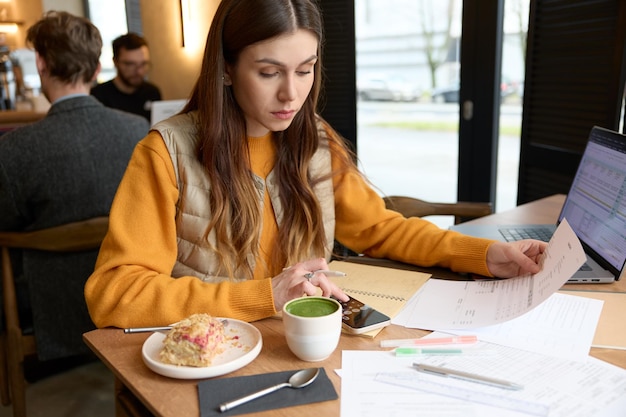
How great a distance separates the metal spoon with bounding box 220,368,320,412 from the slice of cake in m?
0.10

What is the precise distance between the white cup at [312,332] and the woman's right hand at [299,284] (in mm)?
95

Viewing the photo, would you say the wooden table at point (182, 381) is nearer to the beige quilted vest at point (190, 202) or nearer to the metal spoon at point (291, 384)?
the metal spoon at point (291, 384)

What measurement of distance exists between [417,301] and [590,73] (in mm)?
1760

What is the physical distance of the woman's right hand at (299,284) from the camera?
0.97 metres

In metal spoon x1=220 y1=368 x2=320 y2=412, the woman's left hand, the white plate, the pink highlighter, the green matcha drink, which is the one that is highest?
the green matcha drink

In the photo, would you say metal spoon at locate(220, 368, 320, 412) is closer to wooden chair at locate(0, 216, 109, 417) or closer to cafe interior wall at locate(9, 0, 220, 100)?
wooden chair at locate(0, 216, 109, 417)

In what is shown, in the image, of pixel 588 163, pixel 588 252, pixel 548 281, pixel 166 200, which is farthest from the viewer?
pixel 588 163

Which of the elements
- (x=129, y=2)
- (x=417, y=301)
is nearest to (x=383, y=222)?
(x=417, y=301)

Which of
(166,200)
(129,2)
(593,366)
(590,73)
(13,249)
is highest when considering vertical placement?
(129,2)

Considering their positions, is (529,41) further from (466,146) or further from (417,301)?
(417,301)

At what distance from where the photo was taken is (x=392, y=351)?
0.88 m

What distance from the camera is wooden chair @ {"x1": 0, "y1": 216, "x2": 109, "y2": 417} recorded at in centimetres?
173

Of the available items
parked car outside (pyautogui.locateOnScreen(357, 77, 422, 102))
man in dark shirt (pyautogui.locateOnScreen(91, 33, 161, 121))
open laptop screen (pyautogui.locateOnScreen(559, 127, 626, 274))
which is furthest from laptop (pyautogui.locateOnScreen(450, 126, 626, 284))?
man in dark shirt (pyautogui.locateOnScreen(91, 33, 161, 121))

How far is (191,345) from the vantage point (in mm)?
Answer: 810
